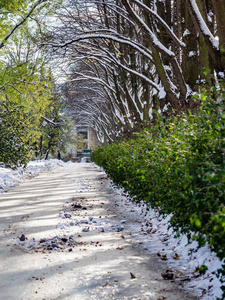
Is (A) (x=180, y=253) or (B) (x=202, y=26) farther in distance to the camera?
(B) (x=202, y=26)

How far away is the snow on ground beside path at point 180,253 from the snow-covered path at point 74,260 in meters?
0.21

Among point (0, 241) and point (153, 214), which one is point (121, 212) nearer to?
point (153, 214)

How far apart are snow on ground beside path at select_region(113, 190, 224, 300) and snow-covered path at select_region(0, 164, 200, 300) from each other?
0.68 ft

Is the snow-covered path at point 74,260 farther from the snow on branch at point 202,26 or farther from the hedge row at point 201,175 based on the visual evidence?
the snow on branch at point 202,26

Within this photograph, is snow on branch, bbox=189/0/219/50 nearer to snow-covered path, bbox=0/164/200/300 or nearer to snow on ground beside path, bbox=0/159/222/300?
snow on ground beside path, bbox=0/159/222/300

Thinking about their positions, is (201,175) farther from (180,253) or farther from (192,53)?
(192,53)

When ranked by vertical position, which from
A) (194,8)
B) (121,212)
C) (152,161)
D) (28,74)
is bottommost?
(121,212)

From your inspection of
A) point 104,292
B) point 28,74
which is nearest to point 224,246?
point 104,292

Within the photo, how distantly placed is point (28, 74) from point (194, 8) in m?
14.9

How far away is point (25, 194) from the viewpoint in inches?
534

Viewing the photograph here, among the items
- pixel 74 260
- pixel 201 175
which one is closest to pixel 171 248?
pixel 74 260

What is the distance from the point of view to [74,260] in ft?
18.3

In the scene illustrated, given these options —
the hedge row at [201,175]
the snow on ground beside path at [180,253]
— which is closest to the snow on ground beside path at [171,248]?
the snow on ground beside path at [180,253]

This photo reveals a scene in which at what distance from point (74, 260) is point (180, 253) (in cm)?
169
